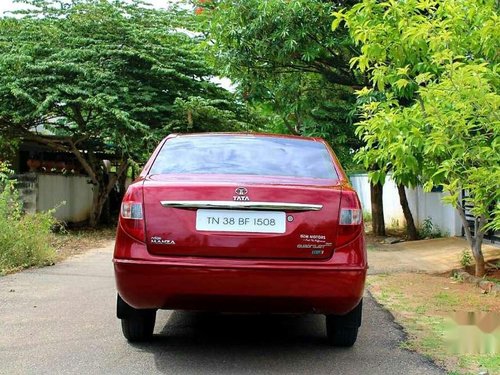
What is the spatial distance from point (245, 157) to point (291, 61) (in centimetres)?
751

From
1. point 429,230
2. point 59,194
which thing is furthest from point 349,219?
point 59,194

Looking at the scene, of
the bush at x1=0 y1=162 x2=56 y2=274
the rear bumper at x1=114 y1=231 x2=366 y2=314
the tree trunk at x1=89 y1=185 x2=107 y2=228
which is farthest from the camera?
the tree trunk at x1=89 y1=185 x2=107 y2=228

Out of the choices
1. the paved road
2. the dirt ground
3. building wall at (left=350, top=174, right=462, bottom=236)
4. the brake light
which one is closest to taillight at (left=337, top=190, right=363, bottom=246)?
the brake light

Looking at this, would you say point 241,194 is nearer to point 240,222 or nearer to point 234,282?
point 240,222

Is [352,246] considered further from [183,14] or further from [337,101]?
[183,14]

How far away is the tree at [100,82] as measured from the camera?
12.2 m

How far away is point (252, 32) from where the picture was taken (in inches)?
410

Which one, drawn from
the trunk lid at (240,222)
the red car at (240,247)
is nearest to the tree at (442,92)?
the red car at (240,247)

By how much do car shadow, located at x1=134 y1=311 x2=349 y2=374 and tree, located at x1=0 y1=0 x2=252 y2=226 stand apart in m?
7.73

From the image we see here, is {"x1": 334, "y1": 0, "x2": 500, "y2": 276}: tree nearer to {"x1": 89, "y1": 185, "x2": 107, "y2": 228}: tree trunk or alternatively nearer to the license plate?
the license plate

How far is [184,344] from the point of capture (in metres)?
4.44

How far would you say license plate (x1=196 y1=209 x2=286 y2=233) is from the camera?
3.66m

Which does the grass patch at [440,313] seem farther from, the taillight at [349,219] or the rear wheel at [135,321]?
the rear wheel at [135,321]

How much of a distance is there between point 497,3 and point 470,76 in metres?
1.96
